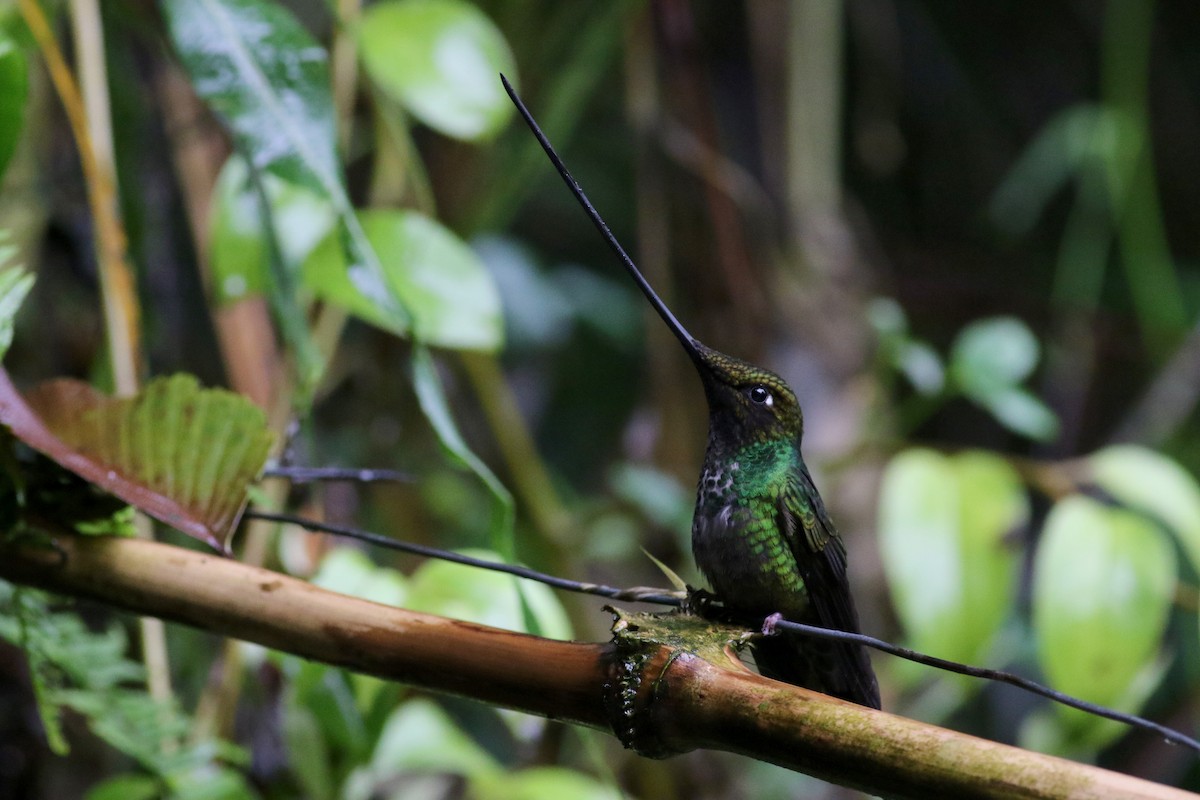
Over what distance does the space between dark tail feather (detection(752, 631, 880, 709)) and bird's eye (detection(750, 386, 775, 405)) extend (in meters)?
0.19

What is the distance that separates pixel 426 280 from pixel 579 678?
54 cm

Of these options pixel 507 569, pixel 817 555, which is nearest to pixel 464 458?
pixel 507 569

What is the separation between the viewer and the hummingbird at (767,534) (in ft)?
2.61

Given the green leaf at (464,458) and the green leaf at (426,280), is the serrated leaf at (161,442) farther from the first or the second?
the green leaf at (426,280)

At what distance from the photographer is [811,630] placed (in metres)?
0.52

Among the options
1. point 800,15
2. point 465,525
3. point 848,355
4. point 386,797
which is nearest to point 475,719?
point 465,525

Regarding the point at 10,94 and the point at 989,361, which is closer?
the point at 10,94

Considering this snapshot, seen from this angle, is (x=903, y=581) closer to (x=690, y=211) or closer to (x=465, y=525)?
(x=690, y=211)

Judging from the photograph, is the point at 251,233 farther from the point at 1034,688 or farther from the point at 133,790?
the point at 1034,688

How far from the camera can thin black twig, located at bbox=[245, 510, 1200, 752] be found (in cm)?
46

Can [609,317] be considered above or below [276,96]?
below

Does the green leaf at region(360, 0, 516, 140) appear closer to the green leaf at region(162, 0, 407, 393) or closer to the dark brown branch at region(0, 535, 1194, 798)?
the green leaf at region(162, 0, 407, 393)

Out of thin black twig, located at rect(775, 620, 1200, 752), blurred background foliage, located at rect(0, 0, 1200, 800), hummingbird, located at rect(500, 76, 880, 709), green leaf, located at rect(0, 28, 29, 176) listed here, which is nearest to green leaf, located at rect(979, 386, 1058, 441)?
blurred background foliage, located at rect(0, 0, 1200, 800)

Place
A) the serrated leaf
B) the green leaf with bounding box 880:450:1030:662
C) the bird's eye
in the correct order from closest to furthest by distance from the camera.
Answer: the serrated leaf → the bird's eye → the green leaf with bounding box 880:450:1030:662
